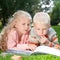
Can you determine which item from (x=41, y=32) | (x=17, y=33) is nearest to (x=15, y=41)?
(x=17, y=33)

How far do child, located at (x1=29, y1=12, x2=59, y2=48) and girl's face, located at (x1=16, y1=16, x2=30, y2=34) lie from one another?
0.05 metres

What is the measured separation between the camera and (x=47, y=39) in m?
2.25

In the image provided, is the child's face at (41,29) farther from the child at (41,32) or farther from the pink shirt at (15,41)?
the pink shirt at (15,41)

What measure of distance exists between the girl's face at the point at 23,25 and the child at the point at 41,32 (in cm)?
5

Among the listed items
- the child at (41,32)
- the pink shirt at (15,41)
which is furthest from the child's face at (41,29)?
the pink shirt at (15,41)

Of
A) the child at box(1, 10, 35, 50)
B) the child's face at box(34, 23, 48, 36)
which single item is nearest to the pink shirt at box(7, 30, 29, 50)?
the child at box(1, 10, 35, 50)

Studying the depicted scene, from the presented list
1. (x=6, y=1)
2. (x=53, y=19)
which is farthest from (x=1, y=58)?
(x=53, y=19)

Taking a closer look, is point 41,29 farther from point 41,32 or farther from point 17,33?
point 17,33

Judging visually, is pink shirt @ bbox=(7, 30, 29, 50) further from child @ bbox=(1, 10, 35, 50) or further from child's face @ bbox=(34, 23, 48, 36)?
child's face @ bbox=(34, 23, 48, 36)

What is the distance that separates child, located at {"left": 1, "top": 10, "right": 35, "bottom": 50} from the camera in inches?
90.1

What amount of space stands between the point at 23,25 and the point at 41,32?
15cm

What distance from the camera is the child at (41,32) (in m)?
2.24

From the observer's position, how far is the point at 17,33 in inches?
91.9

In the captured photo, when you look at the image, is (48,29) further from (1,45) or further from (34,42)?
(1,45)
